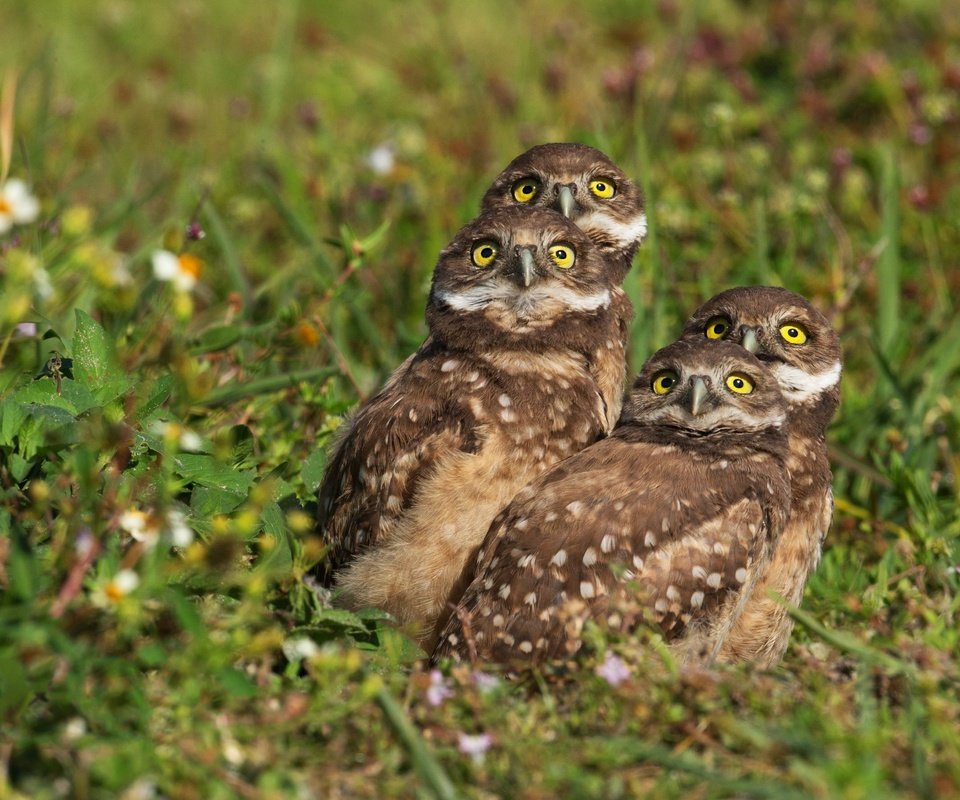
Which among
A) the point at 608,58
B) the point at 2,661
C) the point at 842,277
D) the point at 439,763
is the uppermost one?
the point at 608,58

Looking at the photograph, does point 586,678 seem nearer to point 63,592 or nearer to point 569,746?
point 569,746

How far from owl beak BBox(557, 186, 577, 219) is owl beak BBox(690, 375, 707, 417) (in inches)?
42.6

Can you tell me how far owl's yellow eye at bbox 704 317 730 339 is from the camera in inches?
188

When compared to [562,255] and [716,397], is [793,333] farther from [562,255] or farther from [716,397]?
[562,255]

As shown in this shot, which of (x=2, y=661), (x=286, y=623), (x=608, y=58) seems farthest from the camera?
(x=608, y=58)

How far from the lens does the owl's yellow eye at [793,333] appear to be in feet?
15.4

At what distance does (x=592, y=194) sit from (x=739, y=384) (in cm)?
121

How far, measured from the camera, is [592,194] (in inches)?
202

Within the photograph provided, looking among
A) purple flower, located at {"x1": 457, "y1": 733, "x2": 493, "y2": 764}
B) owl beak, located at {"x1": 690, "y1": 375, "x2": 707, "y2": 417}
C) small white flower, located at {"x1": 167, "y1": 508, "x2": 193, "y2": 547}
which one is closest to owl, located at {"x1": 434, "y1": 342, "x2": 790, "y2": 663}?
owl beak, located at {"x1": 690, "y1": 375, "x2": 707, "y2": 417}

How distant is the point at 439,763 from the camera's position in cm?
297

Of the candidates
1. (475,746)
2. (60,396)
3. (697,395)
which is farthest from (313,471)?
(475,746)

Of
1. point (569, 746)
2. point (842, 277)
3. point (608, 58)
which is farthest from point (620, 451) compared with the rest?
point (608, 58)

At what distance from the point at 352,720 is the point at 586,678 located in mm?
585

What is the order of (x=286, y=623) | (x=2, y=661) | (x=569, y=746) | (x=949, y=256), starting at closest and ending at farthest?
(x=2, y=661), (x=569, y=746), (x=286, y=623), (x=949, y=256)
